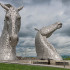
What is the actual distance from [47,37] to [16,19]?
4485 mm

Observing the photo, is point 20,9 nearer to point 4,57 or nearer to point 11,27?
point 11,27

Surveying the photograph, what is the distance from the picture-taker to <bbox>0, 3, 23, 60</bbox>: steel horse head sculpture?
615 inches

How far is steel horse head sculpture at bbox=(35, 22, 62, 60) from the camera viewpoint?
56.7 ft

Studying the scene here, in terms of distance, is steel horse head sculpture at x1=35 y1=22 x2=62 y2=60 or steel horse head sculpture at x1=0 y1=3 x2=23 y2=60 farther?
steel horse head sculpture at x1=35 y1=22 x2=62 y2=60

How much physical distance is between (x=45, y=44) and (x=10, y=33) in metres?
4.04

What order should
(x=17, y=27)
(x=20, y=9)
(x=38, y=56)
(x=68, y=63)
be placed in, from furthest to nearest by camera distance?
1. (x=38, y=56)
2. (x=20, y=9)
3. (x=17, y=27)
4. (x=68, y=63)

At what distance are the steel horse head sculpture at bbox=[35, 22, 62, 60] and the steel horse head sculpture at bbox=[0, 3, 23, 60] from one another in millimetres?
2927

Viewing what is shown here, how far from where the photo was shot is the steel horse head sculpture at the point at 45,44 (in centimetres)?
1728

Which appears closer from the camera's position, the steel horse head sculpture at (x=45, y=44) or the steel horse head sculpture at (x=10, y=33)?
the steel horse head sculpture at (x=10, y=33)

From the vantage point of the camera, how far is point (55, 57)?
17109 millimetres

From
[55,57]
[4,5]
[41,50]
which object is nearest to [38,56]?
[41,50]

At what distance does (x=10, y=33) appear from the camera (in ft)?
51.6

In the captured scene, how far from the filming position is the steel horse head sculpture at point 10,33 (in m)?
15.6

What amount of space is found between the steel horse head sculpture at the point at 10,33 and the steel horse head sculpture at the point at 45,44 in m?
2.93
